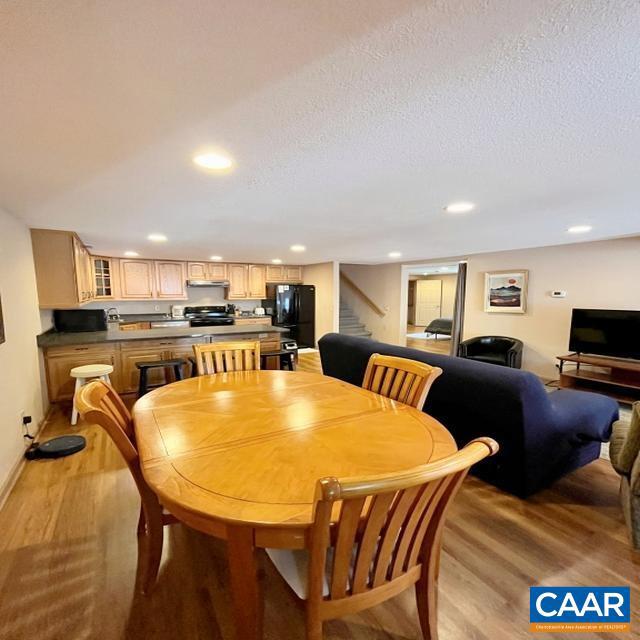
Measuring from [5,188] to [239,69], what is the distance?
6.72 feet

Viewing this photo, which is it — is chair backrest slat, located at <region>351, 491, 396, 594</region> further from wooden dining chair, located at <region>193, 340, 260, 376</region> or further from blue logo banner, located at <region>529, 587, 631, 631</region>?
wooden dining chair, located at <region>193, 340, 260, 376</region>

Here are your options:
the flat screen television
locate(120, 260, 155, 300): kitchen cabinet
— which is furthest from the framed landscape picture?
locate(120, 260, 155, 300): kitchen cabinet

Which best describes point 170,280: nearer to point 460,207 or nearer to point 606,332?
point 460,207

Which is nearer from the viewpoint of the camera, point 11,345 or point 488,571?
point 488,571

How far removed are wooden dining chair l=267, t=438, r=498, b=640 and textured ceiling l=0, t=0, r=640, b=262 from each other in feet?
3.56

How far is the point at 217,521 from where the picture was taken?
2.82ft

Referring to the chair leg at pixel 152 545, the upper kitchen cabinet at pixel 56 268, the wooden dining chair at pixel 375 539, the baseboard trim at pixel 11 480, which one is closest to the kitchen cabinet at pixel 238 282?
the upper kitchen cabinet at pixel 56 268

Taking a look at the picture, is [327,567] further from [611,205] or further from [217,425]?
[611,205]

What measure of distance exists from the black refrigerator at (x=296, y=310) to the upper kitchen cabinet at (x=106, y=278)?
2977 mm

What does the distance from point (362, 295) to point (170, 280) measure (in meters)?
4.48

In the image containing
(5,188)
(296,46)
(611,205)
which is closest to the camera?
(296,46)

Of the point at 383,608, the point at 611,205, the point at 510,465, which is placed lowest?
the point at 383,608

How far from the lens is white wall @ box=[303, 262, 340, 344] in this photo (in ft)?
22.0

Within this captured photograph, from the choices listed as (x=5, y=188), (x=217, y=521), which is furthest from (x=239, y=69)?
(x=5, y=188)
